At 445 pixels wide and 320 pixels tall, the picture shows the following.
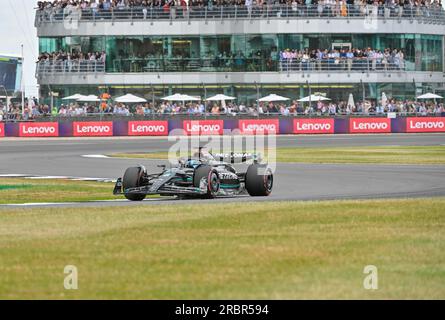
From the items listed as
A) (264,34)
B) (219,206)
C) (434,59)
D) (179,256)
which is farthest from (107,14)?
(179,256)

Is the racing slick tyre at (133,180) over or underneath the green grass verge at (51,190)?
over

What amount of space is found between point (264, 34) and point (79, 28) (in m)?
13.1

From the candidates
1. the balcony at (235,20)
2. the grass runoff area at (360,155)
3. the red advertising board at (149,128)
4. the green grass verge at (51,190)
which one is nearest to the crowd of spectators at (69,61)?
the balcony at (235,20)

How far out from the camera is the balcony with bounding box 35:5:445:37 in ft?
243

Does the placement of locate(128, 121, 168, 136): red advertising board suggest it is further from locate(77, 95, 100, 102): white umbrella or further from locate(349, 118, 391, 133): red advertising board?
locate(349, 118, 391, 133): red advertising board

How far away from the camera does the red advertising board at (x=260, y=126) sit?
63.1 metres

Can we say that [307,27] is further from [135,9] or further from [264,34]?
[135,9]

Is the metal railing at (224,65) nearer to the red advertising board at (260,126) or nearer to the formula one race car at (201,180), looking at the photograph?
the red advertising board at (260,126)

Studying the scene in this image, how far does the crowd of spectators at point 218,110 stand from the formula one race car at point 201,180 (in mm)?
41649

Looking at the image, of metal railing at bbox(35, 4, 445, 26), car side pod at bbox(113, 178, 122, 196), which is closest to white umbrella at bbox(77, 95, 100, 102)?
metal railing at bbox(35, 4, 445, 26)

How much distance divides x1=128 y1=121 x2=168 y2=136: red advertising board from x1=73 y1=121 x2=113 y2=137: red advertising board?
1328 mm

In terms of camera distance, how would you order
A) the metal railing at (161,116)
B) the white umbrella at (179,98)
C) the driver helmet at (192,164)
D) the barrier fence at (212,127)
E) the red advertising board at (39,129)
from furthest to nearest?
the white umbrella at (179,98)
the metal railing at (161,116)
the red advertising board at (39,129)
the barrier fence at (212,127)
the driver helmet at (192,164)

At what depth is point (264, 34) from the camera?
7444 centimetres

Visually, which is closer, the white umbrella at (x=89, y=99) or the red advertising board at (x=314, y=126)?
→ the red advertising board at (x=314, y=126)
